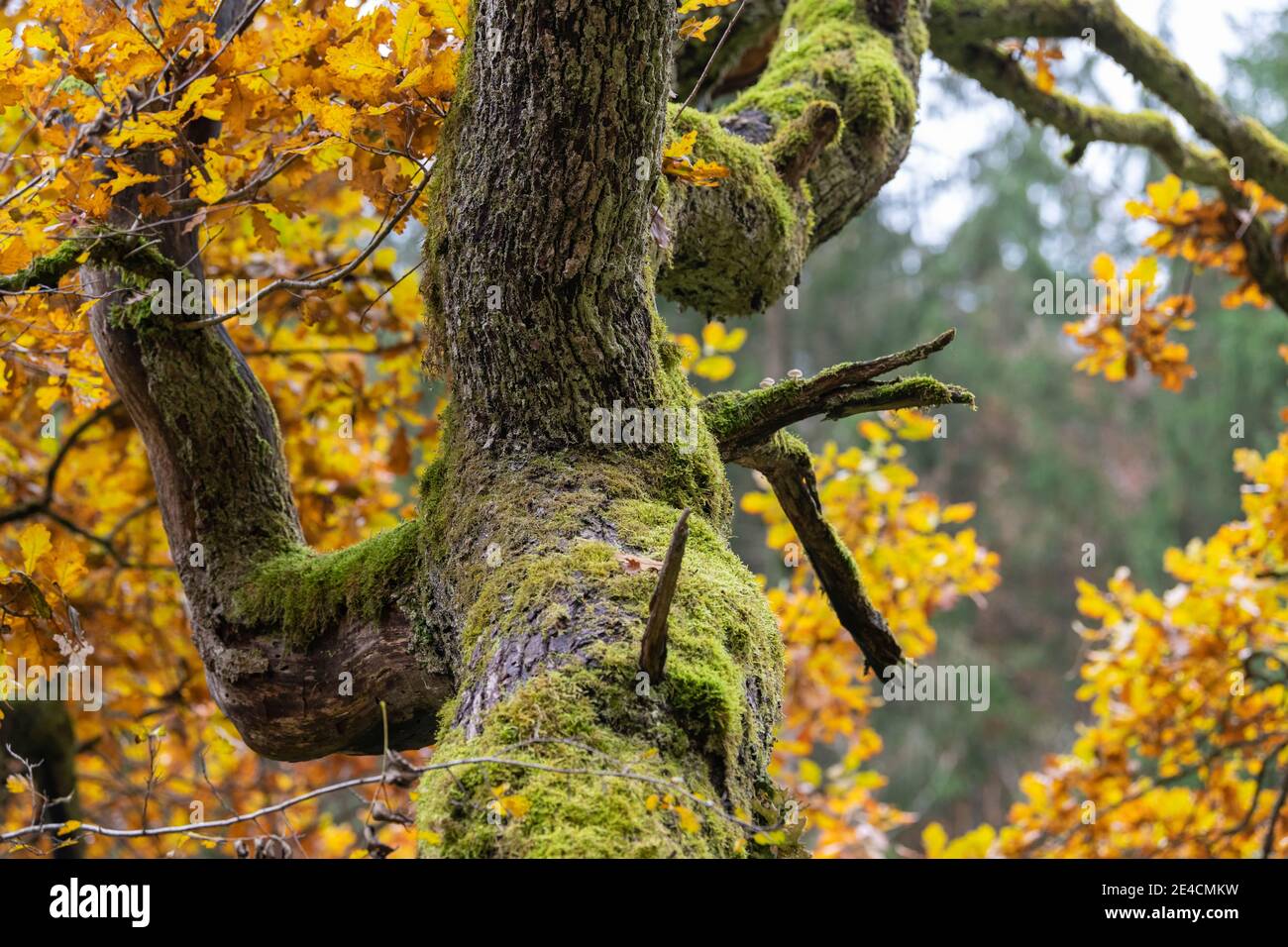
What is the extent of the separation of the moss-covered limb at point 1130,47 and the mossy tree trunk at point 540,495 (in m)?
1.49

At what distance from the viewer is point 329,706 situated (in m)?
2.38

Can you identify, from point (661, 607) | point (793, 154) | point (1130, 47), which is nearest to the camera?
point (661, 607)

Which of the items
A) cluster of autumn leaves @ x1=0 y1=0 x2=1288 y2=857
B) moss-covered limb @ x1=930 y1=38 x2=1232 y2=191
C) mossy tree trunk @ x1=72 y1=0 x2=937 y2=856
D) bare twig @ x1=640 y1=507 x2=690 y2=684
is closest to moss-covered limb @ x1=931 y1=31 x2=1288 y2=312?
moss-covered limb @ x1=930 y1=38 x2=1232 y2=191

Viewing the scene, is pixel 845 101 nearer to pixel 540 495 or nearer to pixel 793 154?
pixel 793 154

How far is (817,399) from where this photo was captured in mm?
2361

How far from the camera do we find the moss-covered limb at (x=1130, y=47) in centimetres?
408

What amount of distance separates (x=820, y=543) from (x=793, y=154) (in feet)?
3.29

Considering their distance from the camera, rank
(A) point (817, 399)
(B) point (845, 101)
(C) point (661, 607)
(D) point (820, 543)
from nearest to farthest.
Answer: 1. (C) point (661, 607)
2. (A) point (817, 399)
3. (D) point (820, 543)
4. (B) point (845, 101)

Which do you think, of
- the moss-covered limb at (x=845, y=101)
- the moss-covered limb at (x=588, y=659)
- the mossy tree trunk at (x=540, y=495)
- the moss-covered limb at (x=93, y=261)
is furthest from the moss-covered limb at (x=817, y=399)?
the moss-covered limb at (x=93, y=261)

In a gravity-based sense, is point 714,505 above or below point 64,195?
below

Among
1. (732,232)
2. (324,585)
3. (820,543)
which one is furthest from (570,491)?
(732,232)
